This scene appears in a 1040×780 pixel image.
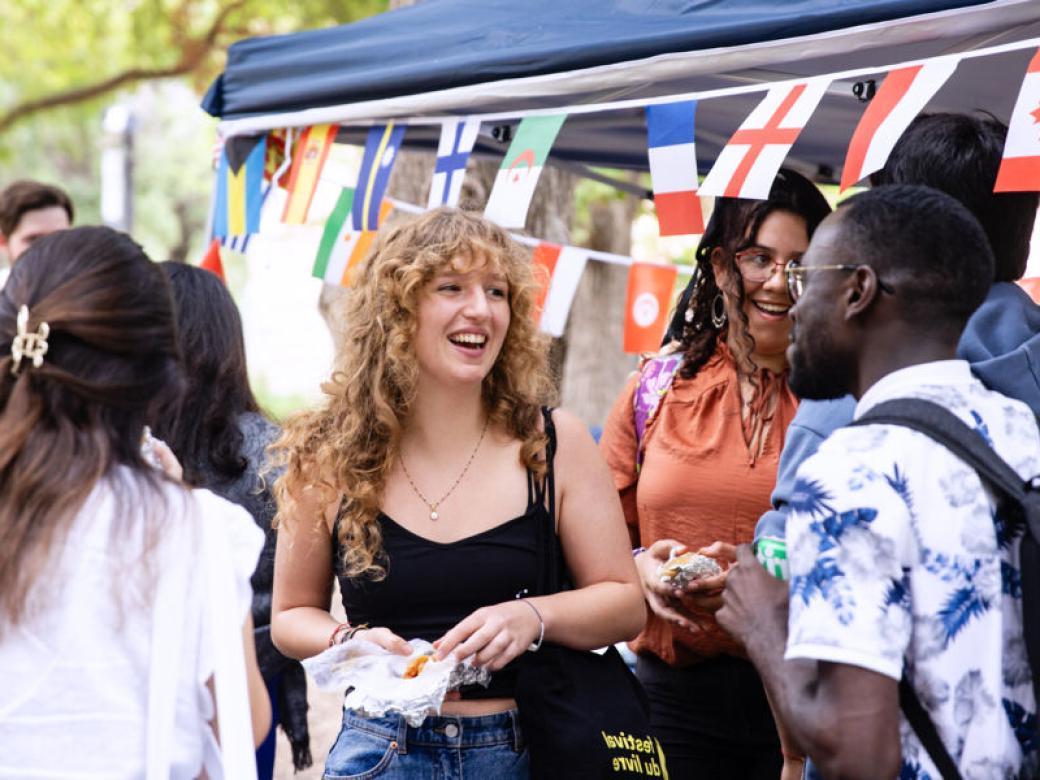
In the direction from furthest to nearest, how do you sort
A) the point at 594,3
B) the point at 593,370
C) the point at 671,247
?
the point at 671,247 → the point at 593,370 → the point at 594,3

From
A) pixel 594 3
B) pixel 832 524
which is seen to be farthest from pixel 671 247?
pixel 832 524

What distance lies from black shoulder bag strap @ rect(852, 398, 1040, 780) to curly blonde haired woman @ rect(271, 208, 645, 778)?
3.19 ft

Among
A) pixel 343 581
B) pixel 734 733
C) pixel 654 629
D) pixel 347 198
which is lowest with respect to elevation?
pixel 734 733

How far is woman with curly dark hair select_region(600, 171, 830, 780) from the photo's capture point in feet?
10.6

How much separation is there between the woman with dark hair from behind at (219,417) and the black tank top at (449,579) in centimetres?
94

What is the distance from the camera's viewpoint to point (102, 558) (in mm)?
2041

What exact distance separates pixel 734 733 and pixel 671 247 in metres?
10.7

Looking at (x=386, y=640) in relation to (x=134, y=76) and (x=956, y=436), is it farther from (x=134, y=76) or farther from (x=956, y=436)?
(x=134, y=76)

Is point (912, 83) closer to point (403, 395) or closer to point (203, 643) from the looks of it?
point (403, 395)

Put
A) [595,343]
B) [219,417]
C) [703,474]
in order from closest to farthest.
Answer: [703,474], [219,417], [595,343]

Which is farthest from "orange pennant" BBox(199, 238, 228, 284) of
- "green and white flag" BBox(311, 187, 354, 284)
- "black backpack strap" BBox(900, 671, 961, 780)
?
"black backpack strap" BBox(900, 671, 961, 780)

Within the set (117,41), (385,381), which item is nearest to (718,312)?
(385,381)

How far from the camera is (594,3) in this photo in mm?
3719

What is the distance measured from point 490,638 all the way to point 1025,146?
4.69 feet
